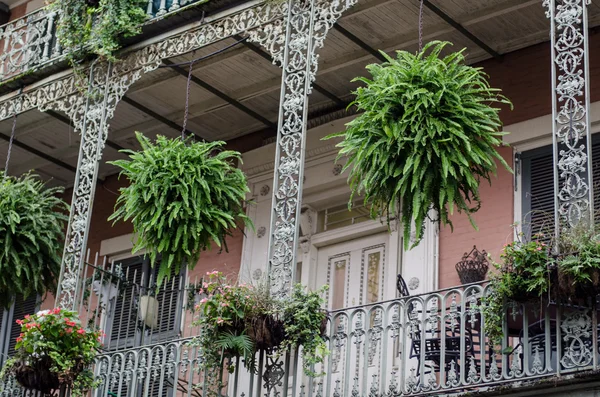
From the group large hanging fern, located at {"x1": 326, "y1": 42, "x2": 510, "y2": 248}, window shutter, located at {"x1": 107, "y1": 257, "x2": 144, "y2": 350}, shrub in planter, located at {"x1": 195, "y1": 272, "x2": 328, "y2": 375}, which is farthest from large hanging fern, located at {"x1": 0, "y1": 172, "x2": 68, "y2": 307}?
large hanging fern, located at {"x1": 326, "y1": 42, "x2": 510, "y2": 248}

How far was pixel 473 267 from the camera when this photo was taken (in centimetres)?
1174

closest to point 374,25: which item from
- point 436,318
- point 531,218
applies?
point 531,218

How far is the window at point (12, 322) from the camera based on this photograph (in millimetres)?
15875

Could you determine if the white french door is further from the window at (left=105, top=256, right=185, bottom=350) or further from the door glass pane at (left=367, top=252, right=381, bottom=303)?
the window at (left=105, top=256, right=185, bottom=350)

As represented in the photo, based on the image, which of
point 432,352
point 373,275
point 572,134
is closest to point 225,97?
point 373,275

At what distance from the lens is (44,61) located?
13914mm

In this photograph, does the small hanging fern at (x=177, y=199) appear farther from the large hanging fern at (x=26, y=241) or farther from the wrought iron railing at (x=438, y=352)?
the large hanging fern at (x=26, y=241)

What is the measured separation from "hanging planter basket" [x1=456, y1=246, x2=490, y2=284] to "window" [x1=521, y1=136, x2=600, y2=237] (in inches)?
20.8

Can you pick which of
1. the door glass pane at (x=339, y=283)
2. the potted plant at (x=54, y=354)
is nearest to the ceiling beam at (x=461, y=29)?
the door glass pane at (x=339, y=283)

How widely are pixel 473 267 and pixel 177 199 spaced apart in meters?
2.87

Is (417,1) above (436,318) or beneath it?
above

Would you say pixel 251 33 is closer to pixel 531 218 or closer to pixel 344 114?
pixel 344 114

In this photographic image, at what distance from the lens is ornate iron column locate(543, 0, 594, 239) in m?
9.27

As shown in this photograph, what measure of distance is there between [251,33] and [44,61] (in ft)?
9.70
